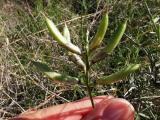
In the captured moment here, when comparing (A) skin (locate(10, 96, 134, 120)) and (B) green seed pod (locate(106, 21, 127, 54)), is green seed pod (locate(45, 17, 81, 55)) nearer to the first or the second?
(B) green seed pod (locate(106, 21, 127, 54))

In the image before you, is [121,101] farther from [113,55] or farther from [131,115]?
[113,55]

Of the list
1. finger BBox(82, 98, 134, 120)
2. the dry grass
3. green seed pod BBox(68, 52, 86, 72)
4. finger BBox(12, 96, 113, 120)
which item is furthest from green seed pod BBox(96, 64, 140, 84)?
the dry grass

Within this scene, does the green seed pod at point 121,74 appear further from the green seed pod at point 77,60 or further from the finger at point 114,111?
the finger at point 114,111

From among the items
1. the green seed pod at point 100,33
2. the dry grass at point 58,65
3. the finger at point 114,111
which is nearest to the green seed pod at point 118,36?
the green seed pod at point 100,33

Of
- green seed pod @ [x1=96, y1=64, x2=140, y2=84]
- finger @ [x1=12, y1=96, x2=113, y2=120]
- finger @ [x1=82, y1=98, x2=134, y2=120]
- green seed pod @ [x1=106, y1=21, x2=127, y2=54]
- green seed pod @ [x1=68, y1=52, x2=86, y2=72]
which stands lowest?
finger @ [x1=12, y1=96, x2=113, y2=120]

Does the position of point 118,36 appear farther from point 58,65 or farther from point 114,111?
point 58,65

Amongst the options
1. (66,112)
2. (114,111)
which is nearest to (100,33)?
(114,111)

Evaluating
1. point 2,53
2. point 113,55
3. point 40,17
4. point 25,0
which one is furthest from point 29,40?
point 25,0
